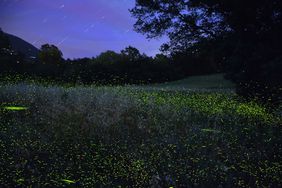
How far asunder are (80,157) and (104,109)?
2.90 metres

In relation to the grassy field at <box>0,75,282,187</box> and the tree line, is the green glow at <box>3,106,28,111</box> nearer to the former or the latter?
the grassy field at <box>0,75,282,187</box>

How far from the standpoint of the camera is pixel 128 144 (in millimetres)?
8109

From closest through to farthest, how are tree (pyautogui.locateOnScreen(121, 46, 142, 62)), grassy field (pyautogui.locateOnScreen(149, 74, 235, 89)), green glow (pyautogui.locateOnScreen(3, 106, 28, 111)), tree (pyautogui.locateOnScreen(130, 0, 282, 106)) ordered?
1. green glow (pyautogui.locateOnScreen(3, 106, 28, 111))
2. tree (pyautogui.locateOnScreen(130, 0, 282, 106))
3. grassy field (pyautogui.locateOnScreen(149, 74, 235, 89))
4. tree (pyautogui.locateOnScreen(121, 46, 142, 62))

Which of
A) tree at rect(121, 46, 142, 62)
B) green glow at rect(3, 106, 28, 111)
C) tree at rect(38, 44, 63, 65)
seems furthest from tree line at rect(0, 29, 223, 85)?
green glow at rect(3, 106, 28, 111)

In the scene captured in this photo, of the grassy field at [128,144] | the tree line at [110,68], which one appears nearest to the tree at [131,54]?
the tree line at [110,68]

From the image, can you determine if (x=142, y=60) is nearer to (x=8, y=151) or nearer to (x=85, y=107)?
(x=85, y=107)

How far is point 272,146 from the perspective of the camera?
354 inches

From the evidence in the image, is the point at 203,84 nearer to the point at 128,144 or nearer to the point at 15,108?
the point at 15,108

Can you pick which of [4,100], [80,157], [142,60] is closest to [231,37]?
[4,100]

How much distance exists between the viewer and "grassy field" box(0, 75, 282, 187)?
22.0ft

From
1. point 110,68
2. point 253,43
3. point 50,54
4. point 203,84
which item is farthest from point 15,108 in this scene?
point 50,54

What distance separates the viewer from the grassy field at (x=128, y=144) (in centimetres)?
671

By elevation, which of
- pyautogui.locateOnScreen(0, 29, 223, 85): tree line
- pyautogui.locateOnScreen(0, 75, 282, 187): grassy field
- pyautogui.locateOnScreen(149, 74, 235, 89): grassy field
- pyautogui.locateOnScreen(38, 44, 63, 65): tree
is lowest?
pyautogui.locateOnScreen(0, 75, 282, 187): grassy field

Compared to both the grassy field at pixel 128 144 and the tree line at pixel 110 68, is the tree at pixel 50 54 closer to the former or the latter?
the tree line at pixel 110 68
